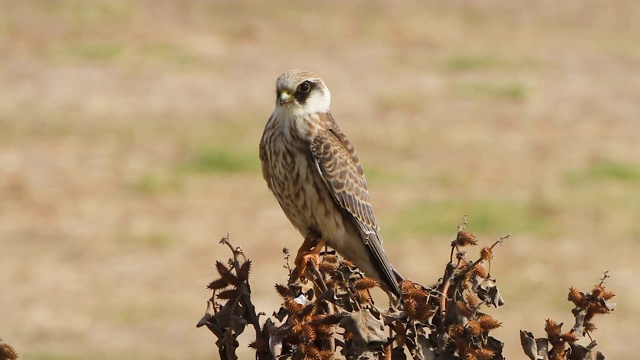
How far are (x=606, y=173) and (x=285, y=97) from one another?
39.1 feet

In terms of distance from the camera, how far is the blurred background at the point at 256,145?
12.3 metres

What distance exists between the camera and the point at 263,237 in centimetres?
1392

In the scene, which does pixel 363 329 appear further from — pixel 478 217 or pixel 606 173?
pixel 606 173

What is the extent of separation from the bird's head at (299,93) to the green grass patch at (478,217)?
29.2 ft

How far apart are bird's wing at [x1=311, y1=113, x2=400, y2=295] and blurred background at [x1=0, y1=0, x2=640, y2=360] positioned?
5.62 metres

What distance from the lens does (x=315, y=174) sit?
5242 millimetres

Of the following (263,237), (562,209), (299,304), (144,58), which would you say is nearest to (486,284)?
(299,304)

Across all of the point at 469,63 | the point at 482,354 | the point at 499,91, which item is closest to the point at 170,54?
the point at 469,63

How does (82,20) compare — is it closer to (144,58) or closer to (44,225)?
(144,58)

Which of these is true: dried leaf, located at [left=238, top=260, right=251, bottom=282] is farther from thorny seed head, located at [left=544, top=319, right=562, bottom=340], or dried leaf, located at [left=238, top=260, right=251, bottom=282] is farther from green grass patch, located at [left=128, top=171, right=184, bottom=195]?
green grass patch, located at [left=128, top=171, right=184, bottom=195]

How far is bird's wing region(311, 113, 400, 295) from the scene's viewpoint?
522 cm

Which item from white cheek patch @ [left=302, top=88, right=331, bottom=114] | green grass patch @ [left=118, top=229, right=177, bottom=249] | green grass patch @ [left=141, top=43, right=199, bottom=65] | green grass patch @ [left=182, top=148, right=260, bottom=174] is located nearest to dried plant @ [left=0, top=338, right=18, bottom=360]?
white cheek patch @ [left=302, top=88, right=331, bottom=114]

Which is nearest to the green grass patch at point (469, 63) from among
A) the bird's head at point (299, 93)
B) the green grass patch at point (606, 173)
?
the green grass patch at point (606, 173)

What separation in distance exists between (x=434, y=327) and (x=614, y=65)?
19.8 m
